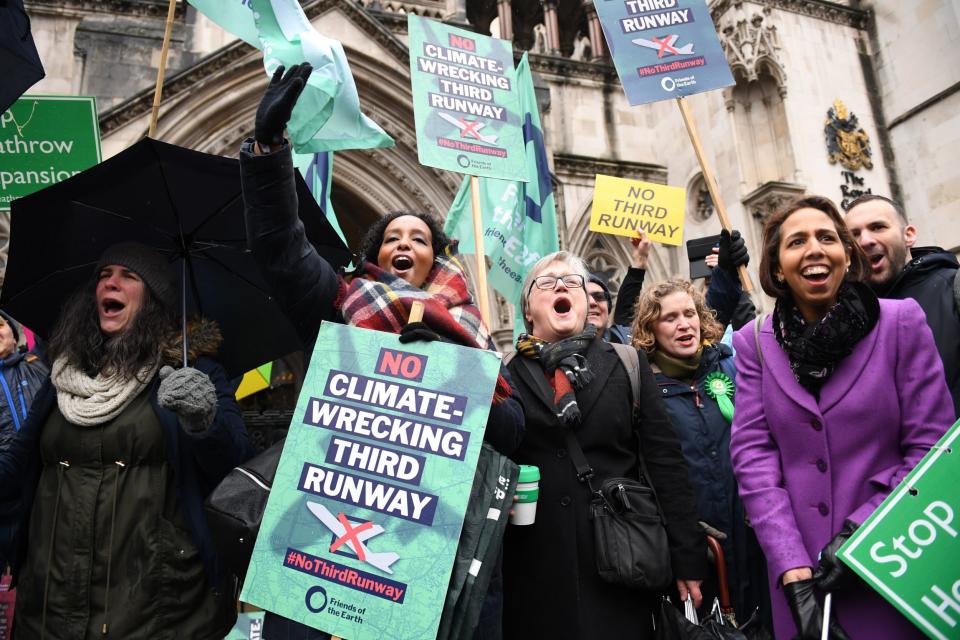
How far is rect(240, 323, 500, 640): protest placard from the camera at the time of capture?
62.1 inches

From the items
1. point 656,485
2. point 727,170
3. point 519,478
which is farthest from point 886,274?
point 727,170

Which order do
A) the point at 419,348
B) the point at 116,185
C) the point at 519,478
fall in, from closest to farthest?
1. the point at 419,348
2. the point at 519,478
3. the point at 116,185

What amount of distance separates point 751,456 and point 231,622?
1699 millimetres

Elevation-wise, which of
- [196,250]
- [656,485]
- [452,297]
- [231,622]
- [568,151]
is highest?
[568,151]

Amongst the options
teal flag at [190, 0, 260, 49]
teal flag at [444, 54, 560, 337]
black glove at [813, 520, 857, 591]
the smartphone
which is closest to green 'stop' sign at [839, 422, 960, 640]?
black glove at [813, 520, 857, 591]

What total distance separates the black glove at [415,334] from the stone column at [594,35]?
10.9 m

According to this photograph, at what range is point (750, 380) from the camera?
2047mm

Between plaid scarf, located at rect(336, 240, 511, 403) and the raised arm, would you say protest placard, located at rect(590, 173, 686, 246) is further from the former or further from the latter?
the raised arm

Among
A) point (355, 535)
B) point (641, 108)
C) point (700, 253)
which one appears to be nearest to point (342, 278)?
point (355, 535)

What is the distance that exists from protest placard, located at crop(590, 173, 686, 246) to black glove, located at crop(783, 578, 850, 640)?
4.39 m

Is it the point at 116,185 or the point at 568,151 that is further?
the point at 568,151

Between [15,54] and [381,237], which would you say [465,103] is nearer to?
[381,237]

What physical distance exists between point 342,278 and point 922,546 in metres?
1.77

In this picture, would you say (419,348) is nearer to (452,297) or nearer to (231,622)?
(452,297)
